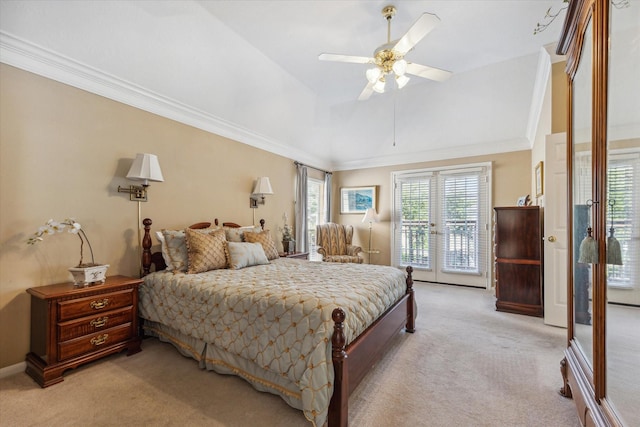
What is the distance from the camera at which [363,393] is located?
6.68ft

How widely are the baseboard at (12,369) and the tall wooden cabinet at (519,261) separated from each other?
516 cm

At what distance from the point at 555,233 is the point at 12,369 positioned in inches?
215

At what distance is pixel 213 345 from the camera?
2.30 metres

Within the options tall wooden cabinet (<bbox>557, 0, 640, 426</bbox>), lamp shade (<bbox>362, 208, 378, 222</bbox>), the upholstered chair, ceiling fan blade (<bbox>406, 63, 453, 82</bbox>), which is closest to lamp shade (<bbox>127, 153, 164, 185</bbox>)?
ceiling fan blade (<bbox>406, 63, 453, 82</bbox>)

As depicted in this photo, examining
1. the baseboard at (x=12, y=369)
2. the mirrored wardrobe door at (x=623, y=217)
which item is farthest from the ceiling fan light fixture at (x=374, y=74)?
the baseboard at (x=12, y=369)

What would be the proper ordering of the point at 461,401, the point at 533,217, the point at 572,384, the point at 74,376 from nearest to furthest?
the point at 572,384, the point at 461,401, the point at 74,376, the point at 533,217

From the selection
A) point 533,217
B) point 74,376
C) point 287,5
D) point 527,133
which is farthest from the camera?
point 527,133

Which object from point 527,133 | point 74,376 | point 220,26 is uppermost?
point 220,26

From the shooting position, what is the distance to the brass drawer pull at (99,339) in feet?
7.76

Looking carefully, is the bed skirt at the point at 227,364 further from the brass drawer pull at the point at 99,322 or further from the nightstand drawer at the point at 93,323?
the brass drawer pull at the point at 99,322

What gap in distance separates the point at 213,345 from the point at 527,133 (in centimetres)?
557

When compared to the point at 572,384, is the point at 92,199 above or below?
above

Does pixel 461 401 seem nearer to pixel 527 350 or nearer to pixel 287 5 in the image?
pixel 527 350

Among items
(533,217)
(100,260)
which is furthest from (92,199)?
(533,217)
